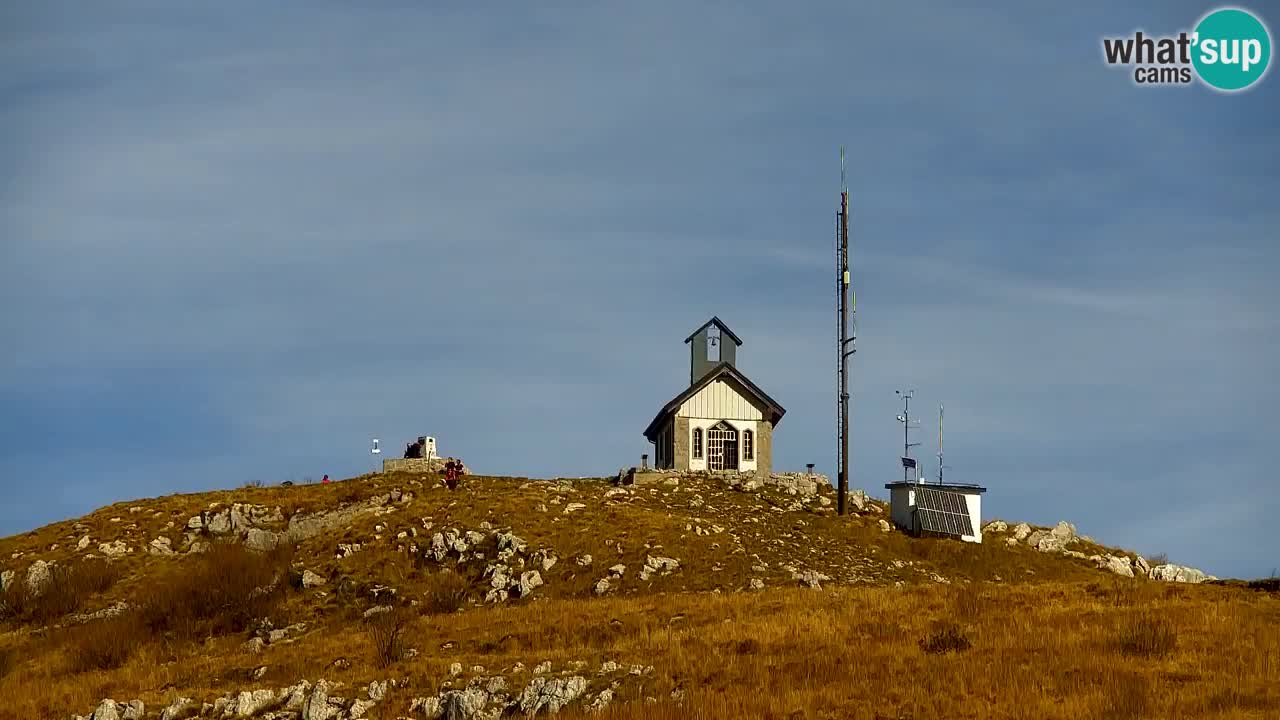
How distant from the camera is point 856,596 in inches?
1603

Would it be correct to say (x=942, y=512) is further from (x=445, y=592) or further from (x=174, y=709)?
(x=174, y=709)

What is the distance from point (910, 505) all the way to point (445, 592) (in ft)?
75.1

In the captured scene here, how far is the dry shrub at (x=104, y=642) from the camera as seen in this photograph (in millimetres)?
44219

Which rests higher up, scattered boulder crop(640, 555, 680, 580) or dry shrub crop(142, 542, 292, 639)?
scattered boulder crop(640, 555, 680, 580)

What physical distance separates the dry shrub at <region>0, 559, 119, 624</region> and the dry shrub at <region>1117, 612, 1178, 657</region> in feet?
126

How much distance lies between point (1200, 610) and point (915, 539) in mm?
23446

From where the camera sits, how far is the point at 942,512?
60438mm

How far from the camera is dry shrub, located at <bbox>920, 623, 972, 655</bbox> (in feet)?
109

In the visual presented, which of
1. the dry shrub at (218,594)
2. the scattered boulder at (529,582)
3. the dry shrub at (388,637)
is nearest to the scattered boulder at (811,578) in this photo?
the scattered boulder at (529,582)

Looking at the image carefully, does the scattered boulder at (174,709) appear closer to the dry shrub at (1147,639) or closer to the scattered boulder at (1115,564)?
the dry shrub at (1147,639)

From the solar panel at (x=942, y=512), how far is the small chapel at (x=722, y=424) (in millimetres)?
11463

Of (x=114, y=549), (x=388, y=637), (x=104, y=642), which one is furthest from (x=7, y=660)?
(x=388, y=637)

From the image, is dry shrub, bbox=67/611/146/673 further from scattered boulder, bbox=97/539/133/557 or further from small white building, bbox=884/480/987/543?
small white building, bbox=884/480/987/543

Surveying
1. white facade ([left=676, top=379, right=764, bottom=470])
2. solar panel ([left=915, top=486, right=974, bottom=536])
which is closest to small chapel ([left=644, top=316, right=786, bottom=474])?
white facade ([left=676, top=379, right=764, bottom=470])
